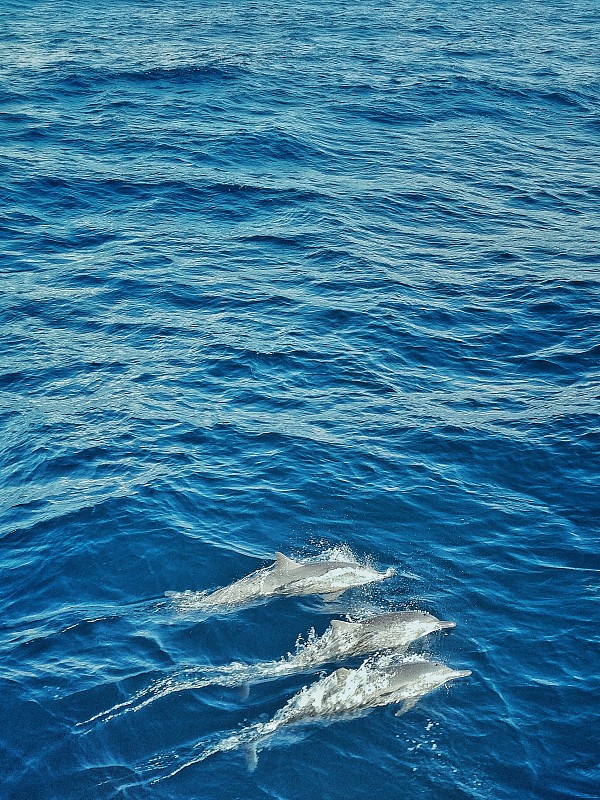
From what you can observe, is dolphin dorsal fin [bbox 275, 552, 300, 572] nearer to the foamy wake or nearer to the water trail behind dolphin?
the foamy wake

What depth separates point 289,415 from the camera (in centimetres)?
2266

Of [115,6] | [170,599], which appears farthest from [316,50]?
[170,599]

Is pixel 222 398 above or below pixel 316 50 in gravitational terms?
below

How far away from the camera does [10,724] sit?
14.8 metres

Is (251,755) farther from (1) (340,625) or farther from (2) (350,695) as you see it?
(1) (340,625)

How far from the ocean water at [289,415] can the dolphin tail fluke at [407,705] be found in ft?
0.39

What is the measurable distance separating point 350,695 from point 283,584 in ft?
9.29

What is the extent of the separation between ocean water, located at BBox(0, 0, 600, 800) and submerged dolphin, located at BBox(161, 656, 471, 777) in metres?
0.17

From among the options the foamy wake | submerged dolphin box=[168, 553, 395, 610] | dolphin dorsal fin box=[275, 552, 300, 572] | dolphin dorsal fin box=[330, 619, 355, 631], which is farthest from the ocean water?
dolphin dorsal fin box=[330, 619, 355, 631]

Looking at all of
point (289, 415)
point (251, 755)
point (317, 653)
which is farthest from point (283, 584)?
point (289, 415)

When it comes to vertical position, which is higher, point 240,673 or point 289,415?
point 289,415

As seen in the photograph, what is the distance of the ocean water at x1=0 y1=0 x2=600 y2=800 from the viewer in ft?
48.3

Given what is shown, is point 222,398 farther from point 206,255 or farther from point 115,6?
point 115,6

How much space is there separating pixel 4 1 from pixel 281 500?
46.9 meters
